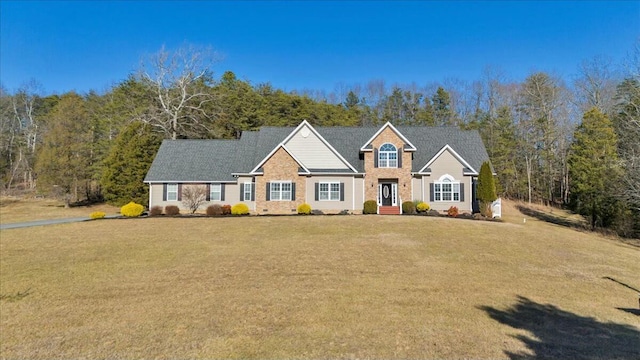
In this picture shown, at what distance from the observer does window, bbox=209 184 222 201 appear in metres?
29.7

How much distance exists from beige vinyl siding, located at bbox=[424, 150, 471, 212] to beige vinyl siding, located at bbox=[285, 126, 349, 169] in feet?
21.8

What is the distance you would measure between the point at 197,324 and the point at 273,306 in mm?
1927

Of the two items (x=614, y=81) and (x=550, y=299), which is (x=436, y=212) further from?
(x=614, y=81)

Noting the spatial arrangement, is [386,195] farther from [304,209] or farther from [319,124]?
[319,124]

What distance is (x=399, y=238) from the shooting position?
1836cm

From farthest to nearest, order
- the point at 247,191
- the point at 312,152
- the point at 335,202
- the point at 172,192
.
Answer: the point at 172,192, the point at 247,191, the point at 312,152, the point at 335,202

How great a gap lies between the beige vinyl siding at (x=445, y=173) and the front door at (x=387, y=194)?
2397 mm

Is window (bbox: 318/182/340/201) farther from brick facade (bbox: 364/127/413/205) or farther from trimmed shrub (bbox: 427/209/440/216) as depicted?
trimmed shrub (bbox: 427/209/440/216)

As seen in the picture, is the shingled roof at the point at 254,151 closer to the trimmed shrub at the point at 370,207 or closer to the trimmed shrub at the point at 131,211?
the trimmed shrub at the point at 370,207

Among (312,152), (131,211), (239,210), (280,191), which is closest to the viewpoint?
(131,211)

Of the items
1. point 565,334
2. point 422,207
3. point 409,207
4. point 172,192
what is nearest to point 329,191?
point 409,207

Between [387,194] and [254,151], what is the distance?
11784 millimetres

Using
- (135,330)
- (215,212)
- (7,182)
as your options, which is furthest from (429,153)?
(7,182)

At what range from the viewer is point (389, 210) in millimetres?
28719
